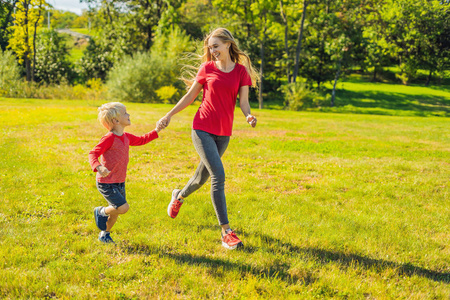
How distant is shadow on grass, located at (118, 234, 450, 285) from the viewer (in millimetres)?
3801

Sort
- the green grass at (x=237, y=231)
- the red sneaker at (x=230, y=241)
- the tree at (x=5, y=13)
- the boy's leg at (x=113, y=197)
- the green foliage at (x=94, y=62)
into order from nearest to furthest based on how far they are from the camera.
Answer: the green grass at (x=237, y=231), the boy's leg at (x=113, y=197), the red sneaker at (x=230, y=241), the tree at (x=5, y=13), the green foliage at (x=94, y=62)

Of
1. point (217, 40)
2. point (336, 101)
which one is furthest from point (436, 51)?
point (217, 40)

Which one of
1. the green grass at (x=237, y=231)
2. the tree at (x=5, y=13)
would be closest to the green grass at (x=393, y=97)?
the green grass at (x=237, y=231)

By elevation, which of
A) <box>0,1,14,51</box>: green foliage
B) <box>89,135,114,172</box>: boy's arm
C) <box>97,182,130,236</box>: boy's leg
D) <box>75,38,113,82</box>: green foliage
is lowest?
<box>97,182,130,236</box>: boy's leg

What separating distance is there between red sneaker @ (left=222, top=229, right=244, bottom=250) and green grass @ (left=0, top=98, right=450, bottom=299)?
0.09m

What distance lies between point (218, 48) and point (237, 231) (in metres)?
2.48

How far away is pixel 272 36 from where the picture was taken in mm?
37688

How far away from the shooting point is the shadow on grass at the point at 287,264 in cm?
380

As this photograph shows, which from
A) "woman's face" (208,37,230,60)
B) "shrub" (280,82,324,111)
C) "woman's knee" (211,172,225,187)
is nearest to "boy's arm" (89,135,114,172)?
"woman's knee" (211,172,225,187)

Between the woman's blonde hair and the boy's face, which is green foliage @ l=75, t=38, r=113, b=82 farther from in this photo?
the boy's face

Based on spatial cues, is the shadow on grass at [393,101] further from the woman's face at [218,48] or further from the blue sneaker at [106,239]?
the blue sneaker at [106,239]

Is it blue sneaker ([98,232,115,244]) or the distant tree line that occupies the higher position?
the distant tree line

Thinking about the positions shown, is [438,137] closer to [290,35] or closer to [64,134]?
[64,134]

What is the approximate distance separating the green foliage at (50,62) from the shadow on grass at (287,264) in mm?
42357
